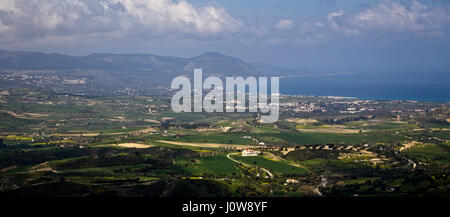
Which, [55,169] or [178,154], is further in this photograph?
[178,154]

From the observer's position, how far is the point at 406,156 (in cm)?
7519

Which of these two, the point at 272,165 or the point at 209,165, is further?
the point at 272,165

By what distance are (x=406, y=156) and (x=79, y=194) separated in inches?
2145

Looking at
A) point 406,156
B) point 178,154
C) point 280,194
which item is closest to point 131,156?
point 178,154

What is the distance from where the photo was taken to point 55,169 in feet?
205

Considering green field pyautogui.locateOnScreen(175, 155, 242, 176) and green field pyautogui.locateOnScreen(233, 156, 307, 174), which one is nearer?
green field pyautogui.locateOnScreen(175, 155, 242, 176)

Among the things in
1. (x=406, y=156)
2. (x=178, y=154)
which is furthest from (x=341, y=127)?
(x=178, y=154)

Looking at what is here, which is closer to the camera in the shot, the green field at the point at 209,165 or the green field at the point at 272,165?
the green field at the point at 209,165

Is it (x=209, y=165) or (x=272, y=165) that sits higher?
(x=209, y=165)
